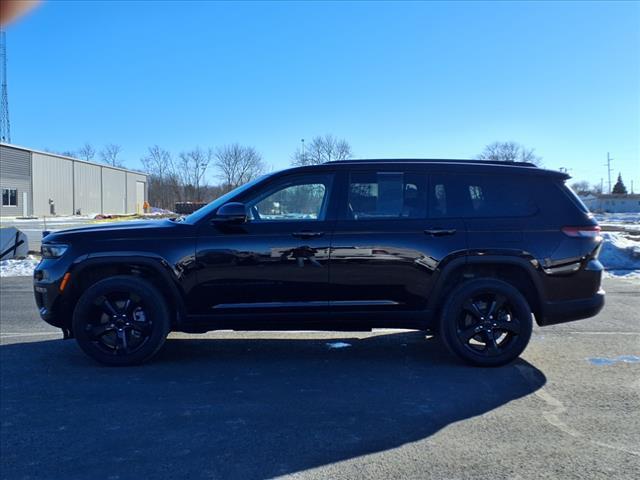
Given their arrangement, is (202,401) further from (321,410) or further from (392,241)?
(392,241)

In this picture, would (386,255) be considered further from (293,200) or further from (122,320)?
(122,320)

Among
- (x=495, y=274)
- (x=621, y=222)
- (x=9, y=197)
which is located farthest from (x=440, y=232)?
(x=9, y=197)

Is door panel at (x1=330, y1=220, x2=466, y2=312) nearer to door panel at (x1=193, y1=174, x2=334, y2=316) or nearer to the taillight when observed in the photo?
door panel at (x1=193, y1=174, x2=334, y2=316)

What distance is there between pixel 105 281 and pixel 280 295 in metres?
1.66

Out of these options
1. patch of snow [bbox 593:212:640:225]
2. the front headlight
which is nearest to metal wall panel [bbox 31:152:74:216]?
patch of snow [bbox 593:212:640:225]

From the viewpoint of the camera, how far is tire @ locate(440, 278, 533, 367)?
524 centimetres

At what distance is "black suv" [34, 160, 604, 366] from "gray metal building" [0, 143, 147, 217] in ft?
149

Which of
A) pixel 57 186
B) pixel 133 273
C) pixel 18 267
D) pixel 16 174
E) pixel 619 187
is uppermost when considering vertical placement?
pixel 619 187

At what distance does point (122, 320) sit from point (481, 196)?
367 cm

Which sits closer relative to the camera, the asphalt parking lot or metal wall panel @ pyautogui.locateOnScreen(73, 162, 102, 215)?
the asphalt parking lot

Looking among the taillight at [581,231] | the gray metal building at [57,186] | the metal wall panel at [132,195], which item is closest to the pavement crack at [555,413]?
the taillight at [581,231]

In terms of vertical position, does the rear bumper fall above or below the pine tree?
below

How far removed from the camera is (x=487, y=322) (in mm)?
5277

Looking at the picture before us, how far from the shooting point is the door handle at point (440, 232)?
17.1ft
